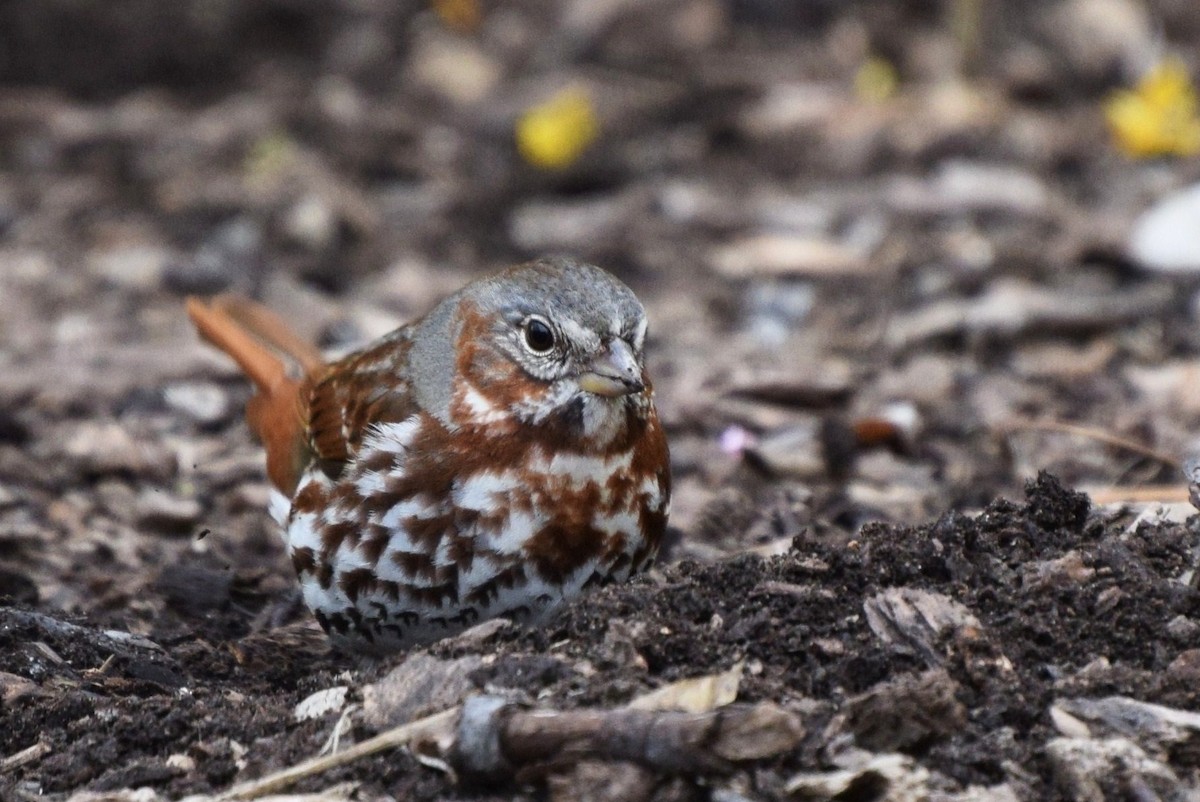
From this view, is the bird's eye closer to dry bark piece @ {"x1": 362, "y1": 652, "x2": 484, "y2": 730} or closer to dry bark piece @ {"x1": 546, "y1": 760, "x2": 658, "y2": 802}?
dry bark piece @ {"x1": 362, "y1": 652, "x2": 484, "y2": 730}

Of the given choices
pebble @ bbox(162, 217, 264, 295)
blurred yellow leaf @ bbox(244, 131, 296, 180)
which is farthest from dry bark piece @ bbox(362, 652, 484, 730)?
blurred yellow leaf @ bbox(244, 131, 296, 180)

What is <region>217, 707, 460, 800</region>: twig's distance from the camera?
370 cm

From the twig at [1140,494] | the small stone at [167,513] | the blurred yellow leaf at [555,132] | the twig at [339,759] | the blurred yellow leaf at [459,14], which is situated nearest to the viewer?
the twig at [339,759]

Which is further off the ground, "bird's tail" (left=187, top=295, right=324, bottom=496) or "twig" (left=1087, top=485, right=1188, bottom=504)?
"bird's tail" (left=187, top=295, right=324, bottom=496)

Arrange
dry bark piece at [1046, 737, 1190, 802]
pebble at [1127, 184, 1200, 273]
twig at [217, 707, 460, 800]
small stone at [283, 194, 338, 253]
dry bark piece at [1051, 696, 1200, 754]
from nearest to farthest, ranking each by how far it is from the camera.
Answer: dry bark piece at [1046, 737, 1190, 802] < dry bark piece at [1051, 696, 1200, 754] < twig at [217, 707, 460, 800] < pebble at [1127, 184, 1200, 273] < small stone at [283, 194, 338, 253]

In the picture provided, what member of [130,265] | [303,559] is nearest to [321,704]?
[303,559]

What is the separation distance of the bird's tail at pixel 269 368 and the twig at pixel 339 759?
2.01 meters

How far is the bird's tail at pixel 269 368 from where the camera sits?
5.86 meters

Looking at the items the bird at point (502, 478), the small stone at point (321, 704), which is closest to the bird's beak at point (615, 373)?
the bird at point (502, 478)

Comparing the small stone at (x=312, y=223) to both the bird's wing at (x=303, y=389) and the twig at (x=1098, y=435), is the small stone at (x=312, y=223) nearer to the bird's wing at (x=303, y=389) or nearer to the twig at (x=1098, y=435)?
the bird's wing at (x=303, y=389)

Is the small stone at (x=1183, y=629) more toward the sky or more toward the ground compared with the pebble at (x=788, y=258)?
more toward the ground

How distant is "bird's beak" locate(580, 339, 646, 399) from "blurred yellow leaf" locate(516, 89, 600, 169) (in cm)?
466

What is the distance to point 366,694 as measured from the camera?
400 cm

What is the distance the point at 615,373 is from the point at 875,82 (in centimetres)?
571
